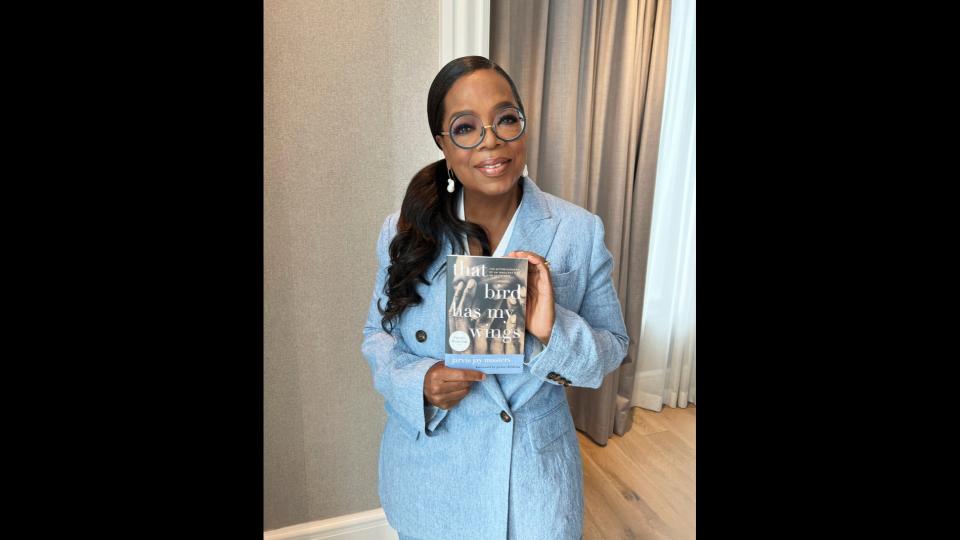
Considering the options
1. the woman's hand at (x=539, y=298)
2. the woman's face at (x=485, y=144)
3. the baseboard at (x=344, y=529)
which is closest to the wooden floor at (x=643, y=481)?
the baseboard at (x=344, y=529)

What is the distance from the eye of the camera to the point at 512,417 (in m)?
0.92

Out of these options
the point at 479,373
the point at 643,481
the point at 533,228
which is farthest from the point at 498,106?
the point at 643,481

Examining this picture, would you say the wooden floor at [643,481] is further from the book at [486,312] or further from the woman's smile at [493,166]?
the woman's smile at [493,166]

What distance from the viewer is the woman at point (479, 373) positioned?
0.90 m

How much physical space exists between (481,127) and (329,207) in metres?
0.57

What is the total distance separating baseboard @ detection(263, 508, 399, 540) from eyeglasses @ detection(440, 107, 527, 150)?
1.19 meters

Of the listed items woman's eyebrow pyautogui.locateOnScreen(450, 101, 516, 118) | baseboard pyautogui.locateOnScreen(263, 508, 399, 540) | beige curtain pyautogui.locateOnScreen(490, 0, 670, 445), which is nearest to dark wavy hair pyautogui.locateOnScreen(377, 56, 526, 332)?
woman's eyebrow pyautogui.locateOnScreen(450, 101, 516, 118)

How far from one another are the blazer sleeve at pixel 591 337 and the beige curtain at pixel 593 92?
45 centimetres

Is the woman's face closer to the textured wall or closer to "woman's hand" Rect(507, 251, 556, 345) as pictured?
"woman's hand" Rect(507, 251, 556, 345)

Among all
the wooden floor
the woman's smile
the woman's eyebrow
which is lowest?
the wooden floor

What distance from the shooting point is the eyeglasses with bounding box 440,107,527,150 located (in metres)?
0.83
